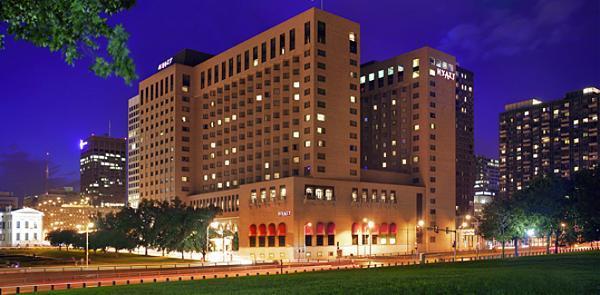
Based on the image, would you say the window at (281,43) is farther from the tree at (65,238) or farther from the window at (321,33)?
the tree at (65,238)

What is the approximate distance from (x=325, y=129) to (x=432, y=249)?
157 ft

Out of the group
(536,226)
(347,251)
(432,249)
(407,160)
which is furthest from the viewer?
(407,160)

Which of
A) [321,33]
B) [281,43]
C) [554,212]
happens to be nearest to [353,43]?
[321,33]

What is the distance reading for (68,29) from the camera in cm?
1584

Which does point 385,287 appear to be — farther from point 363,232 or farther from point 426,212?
point 426,212

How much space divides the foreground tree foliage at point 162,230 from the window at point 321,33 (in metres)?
51.4

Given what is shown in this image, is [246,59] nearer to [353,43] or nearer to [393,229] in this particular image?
[353,43]

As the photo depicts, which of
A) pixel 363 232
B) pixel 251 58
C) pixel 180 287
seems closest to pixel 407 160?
pixel 363 232

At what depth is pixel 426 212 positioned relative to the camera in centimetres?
17175

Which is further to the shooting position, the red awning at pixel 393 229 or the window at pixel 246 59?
the window at pixel 246 59

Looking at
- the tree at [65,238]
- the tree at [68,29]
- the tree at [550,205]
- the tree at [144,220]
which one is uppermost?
the tree at [68,29]

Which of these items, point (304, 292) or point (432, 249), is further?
point (432, 249)

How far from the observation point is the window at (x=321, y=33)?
15556 cm

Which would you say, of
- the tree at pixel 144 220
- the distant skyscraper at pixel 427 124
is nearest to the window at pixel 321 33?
the distant skyscraper at pixel 427 124
